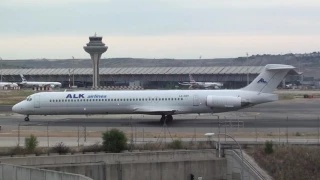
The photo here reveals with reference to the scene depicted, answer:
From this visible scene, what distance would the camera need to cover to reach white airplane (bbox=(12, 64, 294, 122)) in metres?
50.8

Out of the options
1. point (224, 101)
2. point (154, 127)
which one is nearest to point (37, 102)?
point (154, 127)

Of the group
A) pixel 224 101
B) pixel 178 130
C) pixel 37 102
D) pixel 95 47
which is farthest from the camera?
pixel 95 47

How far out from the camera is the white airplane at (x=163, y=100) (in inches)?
1999

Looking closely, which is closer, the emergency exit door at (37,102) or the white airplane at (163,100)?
the white airplane at (163,100)

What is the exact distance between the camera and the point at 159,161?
3228 cm

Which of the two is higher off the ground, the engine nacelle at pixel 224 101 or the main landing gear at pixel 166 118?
the engine nacelle at pixel 224 101

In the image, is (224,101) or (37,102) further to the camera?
(37,102)

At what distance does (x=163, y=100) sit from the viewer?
51.7m

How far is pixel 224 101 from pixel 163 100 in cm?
533

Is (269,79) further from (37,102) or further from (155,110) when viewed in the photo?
(37,102)

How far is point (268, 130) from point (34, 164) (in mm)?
19729

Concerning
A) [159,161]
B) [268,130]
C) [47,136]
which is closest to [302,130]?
[268,130]

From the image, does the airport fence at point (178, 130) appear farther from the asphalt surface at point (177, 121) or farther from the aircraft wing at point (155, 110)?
the aircraft wing at point (155, 110)

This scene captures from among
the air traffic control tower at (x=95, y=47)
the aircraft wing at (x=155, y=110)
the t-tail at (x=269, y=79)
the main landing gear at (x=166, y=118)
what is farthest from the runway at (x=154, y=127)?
the air traffic control tower at (x=95, y=47)
